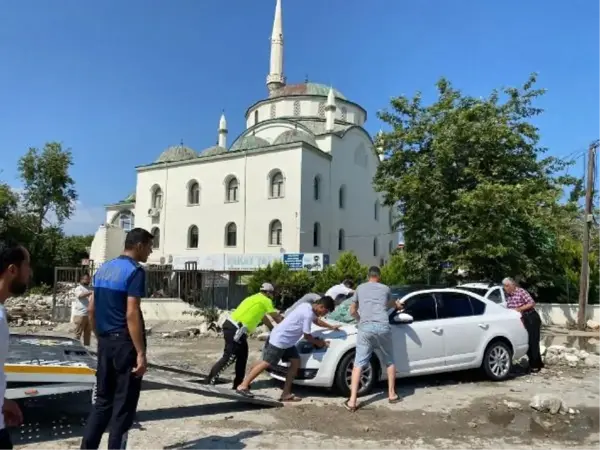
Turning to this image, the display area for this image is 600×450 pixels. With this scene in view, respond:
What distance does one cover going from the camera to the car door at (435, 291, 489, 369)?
27.5ft

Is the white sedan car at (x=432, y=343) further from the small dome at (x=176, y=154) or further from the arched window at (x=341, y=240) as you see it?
the small dome at (x=176, y=154)

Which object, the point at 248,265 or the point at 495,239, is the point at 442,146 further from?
the point at 248,265

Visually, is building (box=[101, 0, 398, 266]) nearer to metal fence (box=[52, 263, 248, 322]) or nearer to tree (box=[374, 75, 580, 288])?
metal fence (box=[52, 263, 248, 322])

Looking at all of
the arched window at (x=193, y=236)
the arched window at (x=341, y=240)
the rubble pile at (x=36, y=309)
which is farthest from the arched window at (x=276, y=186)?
the rubble pile at (x=36, y=309)

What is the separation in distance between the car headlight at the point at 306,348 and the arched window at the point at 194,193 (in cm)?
3344

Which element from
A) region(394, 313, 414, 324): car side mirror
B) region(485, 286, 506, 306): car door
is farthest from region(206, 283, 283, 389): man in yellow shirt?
region(485, 286, 506, 306): car door

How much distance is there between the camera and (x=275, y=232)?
36.0m

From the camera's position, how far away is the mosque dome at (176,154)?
4350 centimetres

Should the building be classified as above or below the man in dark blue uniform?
above

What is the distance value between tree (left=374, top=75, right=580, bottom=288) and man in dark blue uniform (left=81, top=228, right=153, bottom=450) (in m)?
13.7

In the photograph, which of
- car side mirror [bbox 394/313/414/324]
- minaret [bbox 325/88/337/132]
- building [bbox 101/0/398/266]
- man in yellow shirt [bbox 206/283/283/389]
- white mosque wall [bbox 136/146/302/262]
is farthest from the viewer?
minaret [bbox 325/88/337/132]

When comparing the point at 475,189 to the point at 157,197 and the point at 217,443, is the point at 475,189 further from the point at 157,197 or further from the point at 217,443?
the point at 157,197

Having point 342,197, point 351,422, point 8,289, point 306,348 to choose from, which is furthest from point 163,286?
point 342,197

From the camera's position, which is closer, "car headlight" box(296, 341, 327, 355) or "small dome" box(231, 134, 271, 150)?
"car headlight" box(296, 341, 327, 355)
